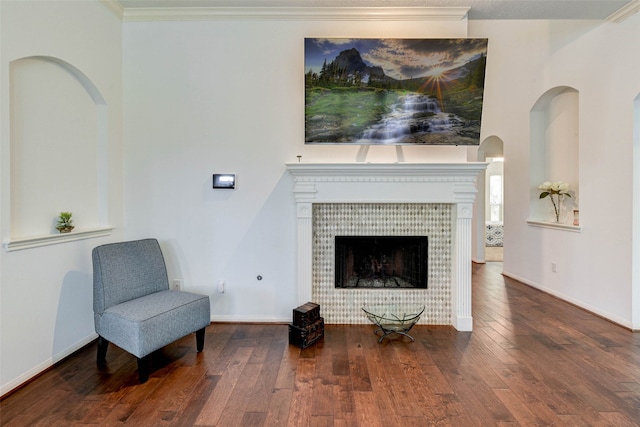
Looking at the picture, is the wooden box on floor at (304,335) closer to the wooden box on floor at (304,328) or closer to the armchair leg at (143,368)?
the wooden box on floor at (304,328)

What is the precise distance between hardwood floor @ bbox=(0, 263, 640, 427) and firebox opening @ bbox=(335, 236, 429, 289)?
0.47m

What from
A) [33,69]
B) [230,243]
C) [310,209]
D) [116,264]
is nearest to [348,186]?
[310,209]

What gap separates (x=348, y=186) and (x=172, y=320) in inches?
70.9

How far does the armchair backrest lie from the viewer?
7.47 ft

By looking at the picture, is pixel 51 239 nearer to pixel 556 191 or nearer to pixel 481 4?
pixel 481 4

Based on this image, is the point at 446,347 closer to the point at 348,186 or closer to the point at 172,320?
the point at 348,186

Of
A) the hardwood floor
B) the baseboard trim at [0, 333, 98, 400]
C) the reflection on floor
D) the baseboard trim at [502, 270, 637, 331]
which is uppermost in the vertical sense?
the reflection on floor

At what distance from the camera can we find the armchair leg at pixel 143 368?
6.88ft

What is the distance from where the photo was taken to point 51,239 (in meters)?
2.27

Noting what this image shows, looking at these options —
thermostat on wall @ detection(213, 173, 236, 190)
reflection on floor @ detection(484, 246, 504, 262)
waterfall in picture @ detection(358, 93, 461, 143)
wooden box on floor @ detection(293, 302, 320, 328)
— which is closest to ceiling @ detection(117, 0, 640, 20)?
waterfall in picture @ detection(358, 93, 461, 143)

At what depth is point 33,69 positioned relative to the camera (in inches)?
87.4

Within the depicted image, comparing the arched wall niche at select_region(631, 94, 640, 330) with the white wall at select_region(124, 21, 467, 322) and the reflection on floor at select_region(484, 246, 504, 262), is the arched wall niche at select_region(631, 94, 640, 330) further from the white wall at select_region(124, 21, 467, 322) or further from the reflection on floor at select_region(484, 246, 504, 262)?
the reflection on floor at select_region(484, 246, 504, 262)

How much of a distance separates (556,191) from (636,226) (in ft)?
3.91

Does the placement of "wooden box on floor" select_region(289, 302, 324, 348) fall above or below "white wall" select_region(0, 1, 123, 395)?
below
